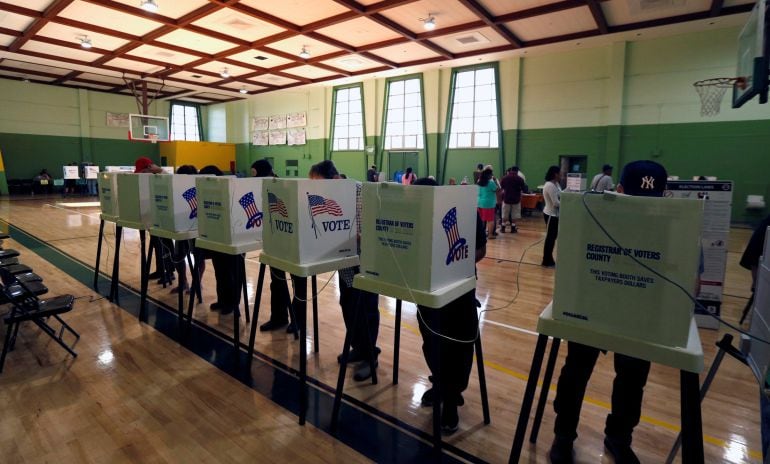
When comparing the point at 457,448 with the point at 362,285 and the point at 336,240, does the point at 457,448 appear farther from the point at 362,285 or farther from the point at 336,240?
the point at 336,240

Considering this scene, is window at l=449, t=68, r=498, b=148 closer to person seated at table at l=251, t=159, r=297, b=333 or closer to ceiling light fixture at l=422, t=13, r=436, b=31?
ceiling light fixture at l=422, t=13, r=436, b=31

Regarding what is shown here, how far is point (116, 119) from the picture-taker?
17.8m

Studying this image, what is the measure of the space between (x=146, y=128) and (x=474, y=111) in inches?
428

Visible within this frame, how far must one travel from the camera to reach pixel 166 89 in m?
16.5

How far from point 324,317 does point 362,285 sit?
181 centimetres

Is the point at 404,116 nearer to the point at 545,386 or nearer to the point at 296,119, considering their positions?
the point at 296,119

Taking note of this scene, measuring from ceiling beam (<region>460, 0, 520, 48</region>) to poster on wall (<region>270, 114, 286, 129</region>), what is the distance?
1028 cm

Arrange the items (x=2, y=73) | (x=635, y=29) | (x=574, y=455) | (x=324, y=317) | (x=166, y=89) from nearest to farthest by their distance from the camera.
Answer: (x=574, y=455)
(x=324, y=317)
(x=635, y=29)
(x=2, y=73)
(x=166, y=89)

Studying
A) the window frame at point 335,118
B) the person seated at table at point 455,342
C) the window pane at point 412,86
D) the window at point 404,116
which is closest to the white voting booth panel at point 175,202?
the person seated at table at point 455,342

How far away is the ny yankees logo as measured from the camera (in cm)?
164

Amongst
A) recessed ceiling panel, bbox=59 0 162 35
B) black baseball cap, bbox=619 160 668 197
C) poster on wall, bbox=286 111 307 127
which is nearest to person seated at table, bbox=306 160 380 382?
black baseball cap, bbox=619 160 668 197

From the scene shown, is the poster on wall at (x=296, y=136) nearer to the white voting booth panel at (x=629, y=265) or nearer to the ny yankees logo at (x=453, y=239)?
the ny yankees logo at (x=453, y=239)

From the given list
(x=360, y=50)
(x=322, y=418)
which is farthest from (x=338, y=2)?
(x=322, y=418)

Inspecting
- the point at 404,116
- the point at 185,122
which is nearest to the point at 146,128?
the point at 185,122
